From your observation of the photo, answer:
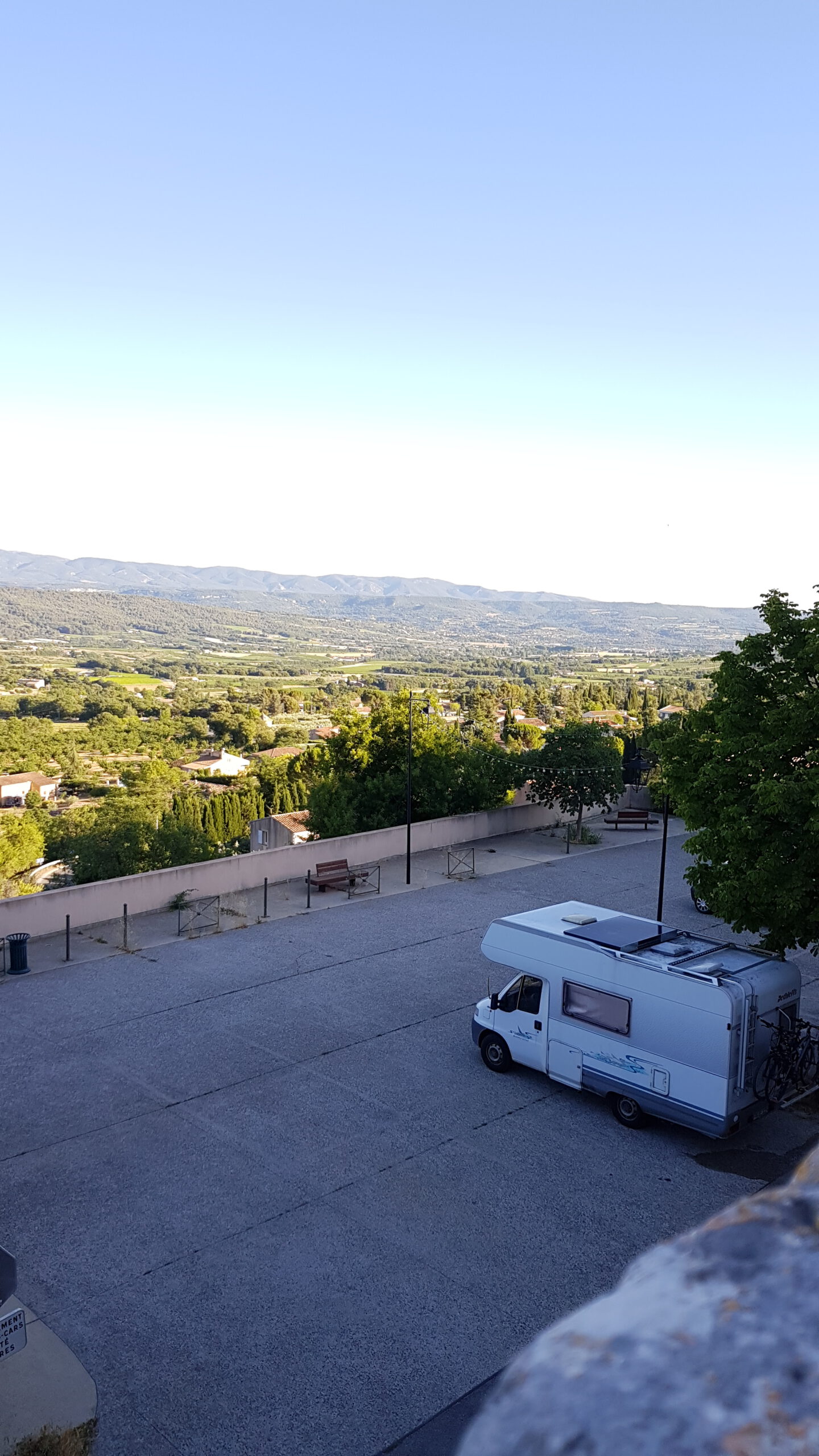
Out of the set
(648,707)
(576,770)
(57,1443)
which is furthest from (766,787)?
(648,707)

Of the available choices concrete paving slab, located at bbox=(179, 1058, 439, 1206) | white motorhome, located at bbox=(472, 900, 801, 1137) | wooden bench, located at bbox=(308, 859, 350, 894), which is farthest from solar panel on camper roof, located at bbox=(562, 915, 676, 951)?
wooden bench, located at bbox=(308, 859, 350, 894)

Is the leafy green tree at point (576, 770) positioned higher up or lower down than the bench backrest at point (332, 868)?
higher up

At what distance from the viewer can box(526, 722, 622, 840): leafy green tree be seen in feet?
113

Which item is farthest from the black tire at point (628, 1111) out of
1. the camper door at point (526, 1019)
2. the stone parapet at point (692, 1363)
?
the stone parapet at point (692, 1363)

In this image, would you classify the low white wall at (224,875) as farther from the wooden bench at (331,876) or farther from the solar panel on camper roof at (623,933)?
the solar panel on camper roof at (623,933)

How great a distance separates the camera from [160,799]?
90.1 meters

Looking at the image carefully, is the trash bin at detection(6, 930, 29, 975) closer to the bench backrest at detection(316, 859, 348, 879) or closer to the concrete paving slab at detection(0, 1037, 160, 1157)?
the concrete paving slab at detection(0, 1037, 160, 1157)

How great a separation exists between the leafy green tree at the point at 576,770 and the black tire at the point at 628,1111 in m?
20.3

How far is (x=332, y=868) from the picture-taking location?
27.8 meters

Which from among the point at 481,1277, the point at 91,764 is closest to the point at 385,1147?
the point at 481,1277

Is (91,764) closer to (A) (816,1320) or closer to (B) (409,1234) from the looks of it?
(B) (409,1234)

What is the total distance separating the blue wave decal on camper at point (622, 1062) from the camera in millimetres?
14008

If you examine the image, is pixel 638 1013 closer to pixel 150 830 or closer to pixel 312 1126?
pixel 312 1126

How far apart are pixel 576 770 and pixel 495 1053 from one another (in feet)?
62.2
